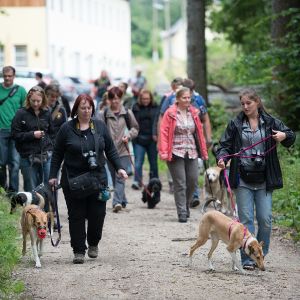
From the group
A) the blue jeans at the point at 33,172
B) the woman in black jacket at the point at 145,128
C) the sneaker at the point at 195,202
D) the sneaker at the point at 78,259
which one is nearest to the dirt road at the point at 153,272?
the sneaker at the point at 78,259

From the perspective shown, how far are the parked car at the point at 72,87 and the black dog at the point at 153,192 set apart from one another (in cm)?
2647

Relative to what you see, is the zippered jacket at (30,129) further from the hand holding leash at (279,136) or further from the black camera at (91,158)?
the hand holding leash at (279,136)

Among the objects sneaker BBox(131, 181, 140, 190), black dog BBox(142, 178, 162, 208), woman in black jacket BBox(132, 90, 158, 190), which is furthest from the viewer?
sneaker BBox(131, 181, 140, 190)

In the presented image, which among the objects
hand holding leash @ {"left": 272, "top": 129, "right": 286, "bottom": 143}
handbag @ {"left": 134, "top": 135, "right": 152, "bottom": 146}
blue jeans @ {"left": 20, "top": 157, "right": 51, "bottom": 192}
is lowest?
blue jeans @ {"left": 20, "top": 157, "right": 51, "bottom": 192}

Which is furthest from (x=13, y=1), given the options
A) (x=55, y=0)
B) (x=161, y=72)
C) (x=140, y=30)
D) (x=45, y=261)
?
(x=140, y=30)

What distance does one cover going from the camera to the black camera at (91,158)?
9.83 m

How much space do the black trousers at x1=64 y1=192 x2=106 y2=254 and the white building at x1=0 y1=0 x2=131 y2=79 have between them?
38.8m

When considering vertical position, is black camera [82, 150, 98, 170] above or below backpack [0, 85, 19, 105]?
below

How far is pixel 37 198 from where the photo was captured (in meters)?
11.5

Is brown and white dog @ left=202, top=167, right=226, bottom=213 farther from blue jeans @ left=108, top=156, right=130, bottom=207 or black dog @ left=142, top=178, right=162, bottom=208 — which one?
blue jeans @ left=108, top=156, right=130, bottom=207

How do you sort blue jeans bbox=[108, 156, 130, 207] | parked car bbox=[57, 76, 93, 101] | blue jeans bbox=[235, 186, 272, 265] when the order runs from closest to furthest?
blue jeans bbox=[235, 186, 272, 265] → blue jeans bbox=[108, 156, 130, 207] → parked car bbox=[57, 76, 93, 101]

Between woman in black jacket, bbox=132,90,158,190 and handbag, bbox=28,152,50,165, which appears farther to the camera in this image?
woman in black jacket, bbox=132,90,158,190

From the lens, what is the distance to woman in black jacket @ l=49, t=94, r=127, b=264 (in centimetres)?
990

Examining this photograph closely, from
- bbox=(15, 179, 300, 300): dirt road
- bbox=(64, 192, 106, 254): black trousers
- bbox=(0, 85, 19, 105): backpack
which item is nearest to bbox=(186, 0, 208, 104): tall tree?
bbox=(0, 85, 19, 105): backpack
